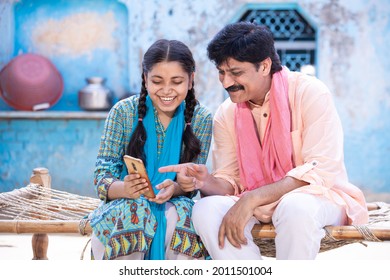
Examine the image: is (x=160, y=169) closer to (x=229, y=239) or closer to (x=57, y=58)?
(x=229, y=239)

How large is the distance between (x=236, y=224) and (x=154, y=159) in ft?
2.17

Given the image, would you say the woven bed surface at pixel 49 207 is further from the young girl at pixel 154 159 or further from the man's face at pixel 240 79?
the man's face at pixel 240 79

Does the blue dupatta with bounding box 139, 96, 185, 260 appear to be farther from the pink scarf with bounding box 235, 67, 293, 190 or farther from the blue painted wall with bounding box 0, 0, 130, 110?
the blue painted wall with bounding box 0, 0, 130, 110

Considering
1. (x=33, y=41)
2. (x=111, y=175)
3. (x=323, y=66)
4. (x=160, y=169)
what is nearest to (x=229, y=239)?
(x=160, y=169)

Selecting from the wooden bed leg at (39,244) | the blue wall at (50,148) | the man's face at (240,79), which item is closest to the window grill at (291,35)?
the blue wall at (50,148)

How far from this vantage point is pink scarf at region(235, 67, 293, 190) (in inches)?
137

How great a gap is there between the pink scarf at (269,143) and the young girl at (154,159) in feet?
0.76

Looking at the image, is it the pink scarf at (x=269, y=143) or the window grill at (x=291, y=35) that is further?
the window grill at (x=291, y=35)

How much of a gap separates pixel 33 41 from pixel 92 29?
821 mm

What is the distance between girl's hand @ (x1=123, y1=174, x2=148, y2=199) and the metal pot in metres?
5.56

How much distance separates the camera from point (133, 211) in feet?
10.9

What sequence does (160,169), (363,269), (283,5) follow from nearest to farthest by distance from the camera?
(363,269) < (160,169) < (283,5)

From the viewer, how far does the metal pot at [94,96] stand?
8688mm

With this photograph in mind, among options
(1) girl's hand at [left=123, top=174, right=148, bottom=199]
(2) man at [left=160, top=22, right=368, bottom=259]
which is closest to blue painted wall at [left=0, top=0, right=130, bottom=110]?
(2) man at [left=160, top=22, right=368, bottom=259]
